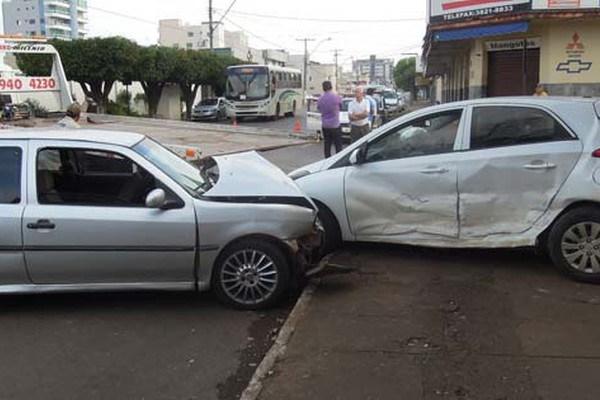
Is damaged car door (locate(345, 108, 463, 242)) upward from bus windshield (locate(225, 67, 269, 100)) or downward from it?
downward

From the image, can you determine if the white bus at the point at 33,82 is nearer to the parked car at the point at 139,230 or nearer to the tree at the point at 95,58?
the tree at the point at 95,58

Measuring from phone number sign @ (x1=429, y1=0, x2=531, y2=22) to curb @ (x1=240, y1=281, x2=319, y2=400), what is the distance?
39.9 ft

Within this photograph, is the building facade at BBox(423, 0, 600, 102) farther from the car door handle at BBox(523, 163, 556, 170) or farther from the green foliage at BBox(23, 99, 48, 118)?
the green foliage at BBox(23, 99, 48, 118)

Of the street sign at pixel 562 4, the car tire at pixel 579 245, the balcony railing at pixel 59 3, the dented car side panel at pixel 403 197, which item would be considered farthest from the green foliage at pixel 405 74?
the car tire at pixel 579 245

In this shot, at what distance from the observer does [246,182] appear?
598cm

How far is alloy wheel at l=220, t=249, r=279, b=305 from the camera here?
223 inches

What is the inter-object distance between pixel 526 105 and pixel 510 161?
22.6 inches

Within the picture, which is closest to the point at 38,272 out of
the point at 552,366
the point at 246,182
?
the point at 246,182

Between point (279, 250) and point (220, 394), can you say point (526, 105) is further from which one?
point (220, 394)

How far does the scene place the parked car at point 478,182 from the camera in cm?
618

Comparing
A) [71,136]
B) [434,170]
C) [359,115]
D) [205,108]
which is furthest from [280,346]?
[205,108]

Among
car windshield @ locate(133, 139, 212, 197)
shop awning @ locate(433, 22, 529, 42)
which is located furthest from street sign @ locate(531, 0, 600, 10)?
car windshield @ locate(133, 139, 212, 197)

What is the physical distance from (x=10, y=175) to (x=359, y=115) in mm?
9639

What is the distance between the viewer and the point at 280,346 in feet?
15.5
